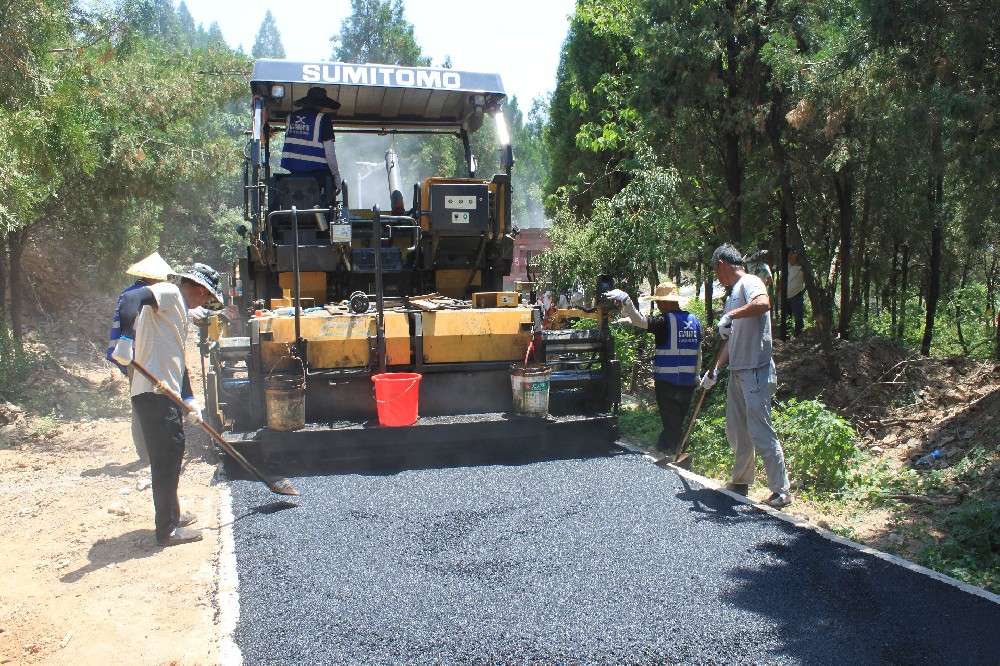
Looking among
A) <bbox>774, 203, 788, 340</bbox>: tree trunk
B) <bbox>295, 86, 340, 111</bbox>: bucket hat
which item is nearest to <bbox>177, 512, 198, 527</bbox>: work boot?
<bbox>295, 86, 340, 111</bbox>: bucket hat

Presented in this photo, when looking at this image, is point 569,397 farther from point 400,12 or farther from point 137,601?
point 400,12

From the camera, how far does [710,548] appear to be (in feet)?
14.4

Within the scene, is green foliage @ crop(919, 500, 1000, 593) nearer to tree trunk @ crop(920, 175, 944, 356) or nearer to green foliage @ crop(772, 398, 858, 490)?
green foliage @ crop(772, 398, 858, 490)

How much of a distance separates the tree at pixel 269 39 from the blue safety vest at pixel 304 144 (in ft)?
309

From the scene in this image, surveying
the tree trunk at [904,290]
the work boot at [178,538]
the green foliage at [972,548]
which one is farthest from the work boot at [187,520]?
the tree trunk at [904,290]

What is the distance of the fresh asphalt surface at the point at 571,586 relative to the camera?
3281 millimetres

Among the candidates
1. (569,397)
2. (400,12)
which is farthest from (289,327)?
(400,12)

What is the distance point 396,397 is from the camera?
5965mm

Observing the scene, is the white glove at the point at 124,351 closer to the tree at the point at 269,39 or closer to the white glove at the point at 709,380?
the white glove at the point at 709,380

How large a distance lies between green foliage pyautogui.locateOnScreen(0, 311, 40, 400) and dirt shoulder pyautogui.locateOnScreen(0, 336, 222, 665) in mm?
2170

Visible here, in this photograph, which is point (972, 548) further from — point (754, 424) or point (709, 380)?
point (709, 380)

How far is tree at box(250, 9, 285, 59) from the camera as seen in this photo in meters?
94.4

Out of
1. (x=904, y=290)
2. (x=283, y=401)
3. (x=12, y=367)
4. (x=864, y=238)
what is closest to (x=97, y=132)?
(x=12, y=367)

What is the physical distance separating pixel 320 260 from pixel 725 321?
3.33 m
